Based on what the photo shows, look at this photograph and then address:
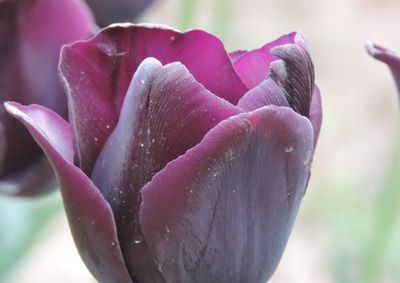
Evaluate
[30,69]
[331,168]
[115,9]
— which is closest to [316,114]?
[30,69]

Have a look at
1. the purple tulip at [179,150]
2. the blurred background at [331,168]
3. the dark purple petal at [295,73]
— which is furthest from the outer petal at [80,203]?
the blurred background at [331,168]

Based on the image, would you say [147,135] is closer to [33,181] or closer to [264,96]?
[264,96]

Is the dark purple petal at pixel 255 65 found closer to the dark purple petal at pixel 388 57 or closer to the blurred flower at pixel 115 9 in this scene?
the dark purple petal at pixel 388 57

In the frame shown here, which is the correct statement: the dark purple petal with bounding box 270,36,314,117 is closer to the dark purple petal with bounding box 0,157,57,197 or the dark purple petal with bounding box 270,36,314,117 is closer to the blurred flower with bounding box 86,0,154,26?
the dark purple petal with bounding box 0,157,57,197

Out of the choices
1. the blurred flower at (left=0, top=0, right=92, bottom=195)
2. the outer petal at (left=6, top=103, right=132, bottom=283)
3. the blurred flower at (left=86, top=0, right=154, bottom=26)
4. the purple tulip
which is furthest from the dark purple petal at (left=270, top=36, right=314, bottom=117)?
the blurred flower at (left=86, top=0, right=154, bottom=26)

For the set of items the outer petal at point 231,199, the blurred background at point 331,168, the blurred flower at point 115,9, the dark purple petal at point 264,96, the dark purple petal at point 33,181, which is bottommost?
the blurred background at point 331,168

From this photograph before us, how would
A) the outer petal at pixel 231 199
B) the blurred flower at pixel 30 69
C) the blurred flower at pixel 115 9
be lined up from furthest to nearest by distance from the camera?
the blurred flower at pixel 115 9
the blurred flower at pixel 30 69
the outer petal at pixel 231 199

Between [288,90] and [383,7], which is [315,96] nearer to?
[288,90]

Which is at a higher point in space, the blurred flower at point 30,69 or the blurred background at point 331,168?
the blurred flower at point 30,69
